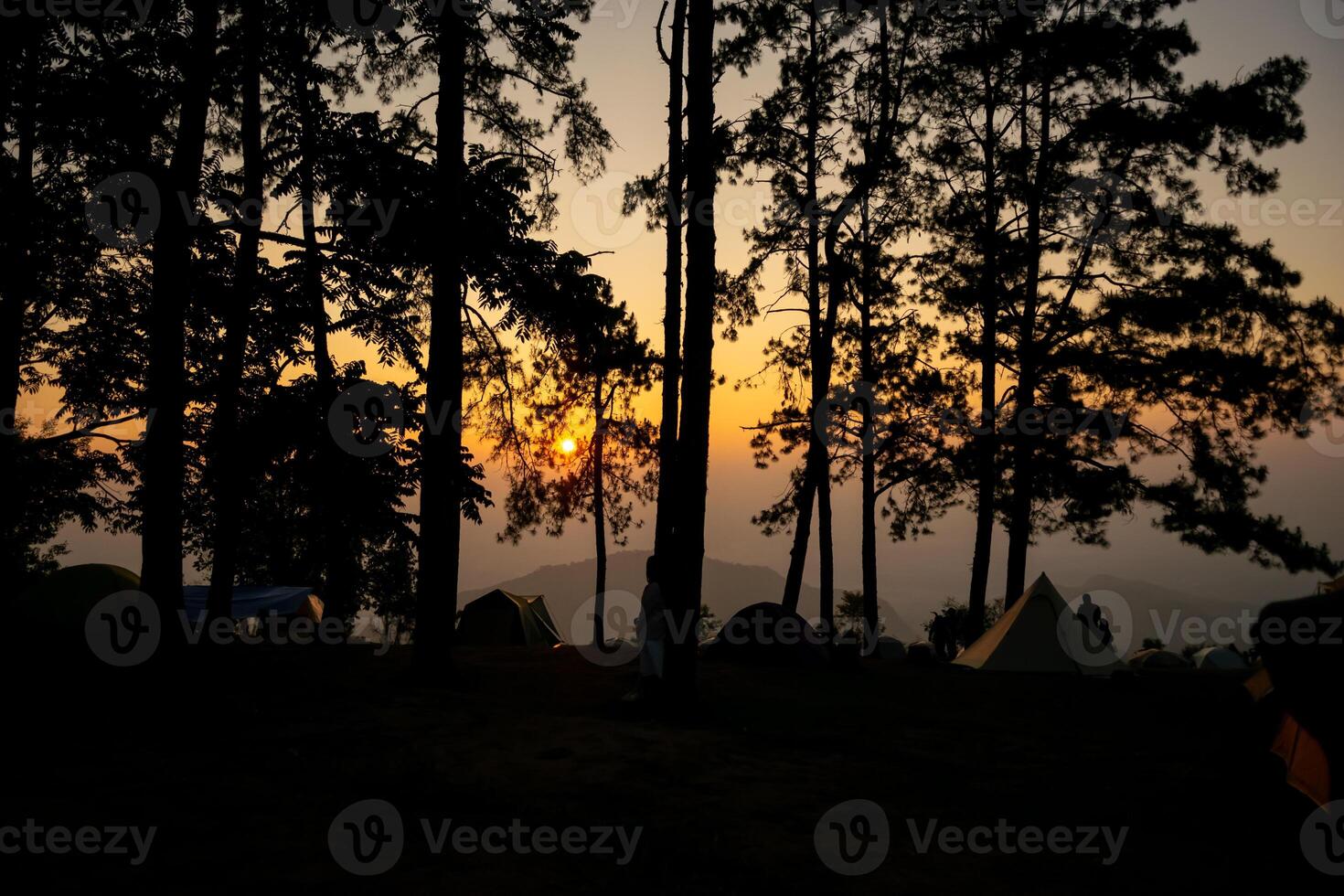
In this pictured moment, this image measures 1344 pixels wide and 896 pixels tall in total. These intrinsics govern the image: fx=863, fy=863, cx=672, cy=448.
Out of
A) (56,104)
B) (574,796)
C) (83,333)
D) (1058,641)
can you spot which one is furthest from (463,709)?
(83,333)

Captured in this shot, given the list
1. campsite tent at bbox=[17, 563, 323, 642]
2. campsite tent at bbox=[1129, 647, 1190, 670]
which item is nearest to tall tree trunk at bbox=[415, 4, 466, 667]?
campsite tent at bbox=[17, 563, 323, 642]

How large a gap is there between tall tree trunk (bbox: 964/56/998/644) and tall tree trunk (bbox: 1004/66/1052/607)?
59cm

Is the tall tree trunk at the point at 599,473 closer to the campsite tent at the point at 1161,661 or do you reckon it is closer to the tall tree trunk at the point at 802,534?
the tall tree trunk at the point at 802,534

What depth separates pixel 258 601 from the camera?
24922 mm

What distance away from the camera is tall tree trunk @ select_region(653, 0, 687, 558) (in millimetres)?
13469

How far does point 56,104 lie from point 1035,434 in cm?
1860

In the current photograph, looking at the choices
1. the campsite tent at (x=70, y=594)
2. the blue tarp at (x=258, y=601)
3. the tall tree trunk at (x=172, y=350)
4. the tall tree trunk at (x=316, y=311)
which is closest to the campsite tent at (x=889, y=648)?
the tall tree trunk at (x=316, y=311)

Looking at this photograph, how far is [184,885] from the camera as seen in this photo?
4336mm

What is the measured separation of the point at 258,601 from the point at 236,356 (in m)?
14.3

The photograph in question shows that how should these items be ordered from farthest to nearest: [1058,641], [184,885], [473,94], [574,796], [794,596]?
[794,596] < [1058,641] < [473,94] < [574,796] < [184,885]

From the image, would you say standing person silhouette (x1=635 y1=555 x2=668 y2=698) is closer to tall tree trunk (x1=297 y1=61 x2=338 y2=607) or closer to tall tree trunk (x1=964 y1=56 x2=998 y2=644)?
tall tree trunk (x1=297 y1=61 x2=338 y2=607)

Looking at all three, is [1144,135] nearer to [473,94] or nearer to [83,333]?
[473,94]

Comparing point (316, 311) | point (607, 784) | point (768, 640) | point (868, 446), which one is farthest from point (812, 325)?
point (607, 784)

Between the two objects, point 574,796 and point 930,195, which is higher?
point 930,195
